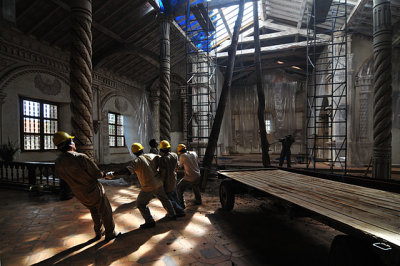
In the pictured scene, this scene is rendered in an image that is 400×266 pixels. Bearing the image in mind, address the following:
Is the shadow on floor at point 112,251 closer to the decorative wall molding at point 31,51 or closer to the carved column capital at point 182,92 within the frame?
the decorative wall molding at point 31,51

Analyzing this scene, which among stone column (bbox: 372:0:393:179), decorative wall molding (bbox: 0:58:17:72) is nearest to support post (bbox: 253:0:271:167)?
stone column (bbox: 372:0:393:179)

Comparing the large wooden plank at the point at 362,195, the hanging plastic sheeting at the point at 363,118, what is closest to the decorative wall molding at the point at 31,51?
the large wooden plank at the point at 362,195

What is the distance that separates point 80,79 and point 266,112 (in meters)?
15.0

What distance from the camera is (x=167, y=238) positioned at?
3086mm

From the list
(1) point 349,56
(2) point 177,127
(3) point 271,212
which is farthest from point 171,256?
(2) point 177,127

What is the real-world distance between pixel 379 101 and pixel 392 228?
Result: 4679mm

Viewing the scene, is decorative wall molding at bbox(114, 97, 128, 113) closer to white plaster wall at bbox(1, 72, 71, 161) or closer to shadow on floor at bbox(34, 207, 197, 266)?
white plaster wall at bbox(1, 72, 71, 161)

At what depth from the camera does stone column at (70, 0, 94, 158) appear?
4508 mm

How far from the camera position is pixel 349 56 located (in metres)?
9.48

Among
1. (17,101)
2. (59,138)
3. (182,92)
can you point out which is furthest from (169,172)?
(182,92)

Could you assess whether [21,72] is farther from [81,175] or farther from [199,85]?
[199,85]

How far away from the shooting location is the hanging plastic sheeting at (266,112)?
16062mm

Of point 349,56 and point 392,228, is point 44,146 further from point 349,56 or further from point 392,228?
point 349,56

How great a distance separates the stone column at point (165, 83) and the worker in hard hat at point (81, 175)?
13.5ft
